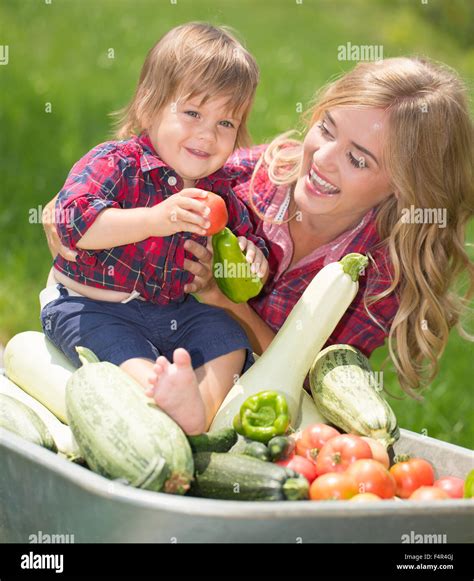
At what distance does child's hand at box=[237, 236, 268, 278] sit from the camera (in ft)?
10.7

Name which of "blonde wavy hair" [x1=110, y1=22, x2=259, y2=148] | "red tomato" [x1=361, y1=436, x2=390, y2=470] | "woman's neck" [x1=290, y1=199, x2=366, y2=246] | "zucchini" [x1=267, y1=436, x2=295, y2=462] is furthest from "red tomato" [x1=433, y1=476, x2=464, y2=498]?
"blonde wavy hair" [x1=110, y1=22, x2=259, y2=148]

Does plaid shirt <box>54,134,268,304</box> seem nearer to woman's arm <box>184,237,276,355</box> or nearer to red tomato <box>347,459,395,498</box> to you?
woman's arm <box>184,237,276,355</box>

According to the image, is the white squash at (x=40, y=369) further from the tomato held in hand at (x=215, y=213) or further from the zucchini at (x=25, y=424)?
the tomato held in hand at (x=215, y=213)

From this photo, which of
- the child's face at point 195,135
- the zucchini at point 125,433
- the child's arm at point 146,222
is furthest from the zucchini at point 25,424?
the child's face at point 195,135

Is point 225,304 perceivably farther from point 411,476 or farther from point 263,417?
point 411,476

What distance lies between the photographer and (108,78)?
7953 mm

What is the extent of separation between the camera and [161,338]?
3277mm

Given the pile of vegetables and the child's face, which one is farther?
the child's face

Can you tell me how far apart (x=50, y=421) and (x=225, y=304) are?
853 mm

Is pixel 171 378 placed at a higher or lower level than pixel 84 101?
lower

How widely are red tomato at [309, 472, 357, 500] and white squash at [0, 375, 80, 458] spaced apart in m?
0.67
